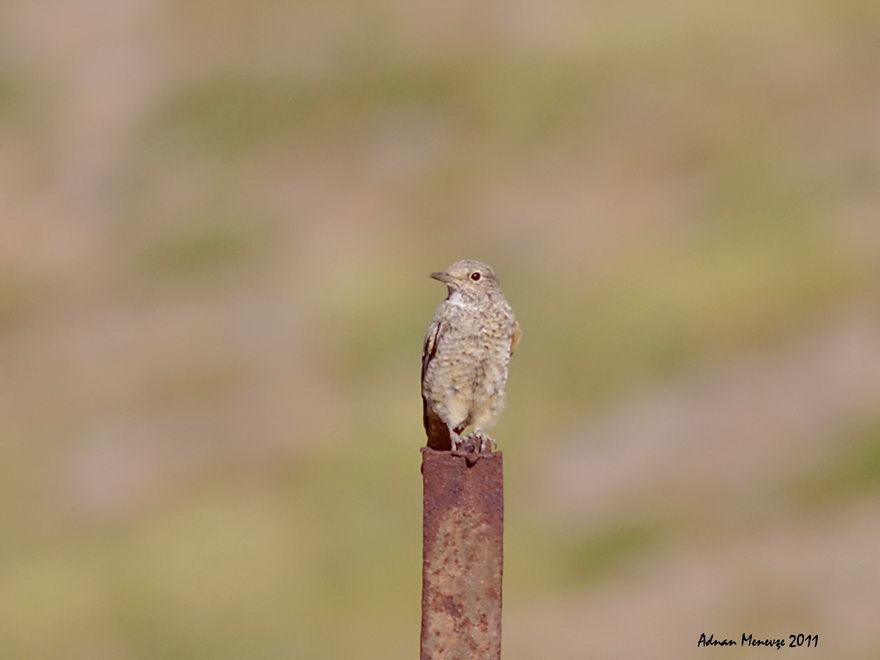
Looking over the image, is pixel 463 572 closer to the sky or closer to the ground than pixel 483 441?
closer to the ground

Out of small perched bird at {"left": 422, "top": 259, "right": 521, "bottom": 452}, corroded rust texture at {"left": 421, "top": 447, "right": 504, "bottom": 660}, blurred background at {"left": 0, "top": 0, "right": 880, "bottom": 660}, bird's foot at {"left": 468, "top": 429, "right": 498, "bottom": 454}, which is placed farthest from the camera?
blurred background at {"left": 0, "top": 0, "right": 880, "bottom": 660}

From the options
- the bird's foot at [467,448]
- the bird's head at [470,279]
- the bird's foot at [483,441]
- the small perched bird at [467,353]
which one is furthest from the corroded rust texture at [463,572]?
the bird's head at [470,279]

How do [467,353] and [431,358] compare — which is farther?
[431,358]

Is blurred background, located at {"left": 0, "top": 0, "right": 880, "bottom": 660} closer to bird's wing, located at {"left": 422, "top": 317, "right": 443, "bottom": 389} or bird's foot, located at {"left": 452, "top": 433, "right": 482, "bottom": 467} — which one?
bird's wing, located at {"left": 422, "top": 317, "right": 443, "bottom": 389}

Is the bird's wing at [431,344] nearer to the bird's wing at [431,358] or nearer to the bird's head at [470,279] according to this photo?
the bird's wing at [431,358]

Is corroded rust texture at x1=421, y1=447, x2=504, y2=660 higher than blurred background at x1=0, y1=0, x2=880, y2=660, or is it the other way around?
blurred background at x1=0, y1=0, x2=880, y2=660

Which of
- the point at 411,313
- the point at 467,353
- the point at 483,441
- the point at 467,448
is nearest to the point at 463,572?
the point at 467,448

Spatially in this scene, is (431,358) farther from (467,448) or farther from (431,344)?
(467,448)

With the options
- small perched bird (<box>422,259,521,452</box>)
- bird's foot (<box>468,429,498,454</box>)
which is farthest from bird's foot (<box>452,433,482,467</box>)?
small perched bird (<box>422,259,521,452</box>)
